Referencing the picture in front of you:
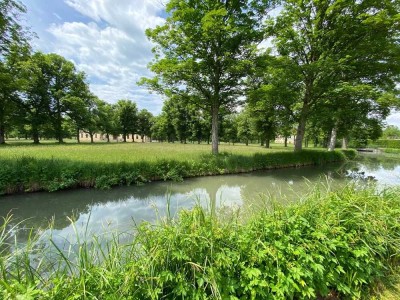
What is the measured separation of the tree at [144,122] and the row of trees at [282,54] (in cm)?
4340

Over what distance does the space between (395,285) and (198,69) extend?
1167 centimetres

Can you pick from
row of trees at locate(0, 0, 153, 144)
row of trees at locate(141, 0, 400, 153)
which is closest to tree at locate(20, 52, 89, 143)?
row of trees at locate(0, 0, 153, 144)

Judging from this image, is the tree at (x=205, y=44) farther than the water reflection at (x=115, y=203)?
Yes

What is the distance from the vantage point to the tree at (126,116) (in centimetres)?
4897

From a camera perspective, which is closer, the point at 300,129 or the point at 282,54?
the point at 282,54

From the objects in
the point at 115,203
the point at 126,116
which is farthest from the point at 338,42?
the point at 126,116

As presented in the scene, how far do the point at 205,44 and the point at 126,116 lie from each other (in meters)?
42.3

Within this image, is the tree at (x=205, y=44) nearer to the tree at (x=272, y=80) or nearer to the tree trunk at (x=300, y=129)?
the tree at (x=272, y=80)

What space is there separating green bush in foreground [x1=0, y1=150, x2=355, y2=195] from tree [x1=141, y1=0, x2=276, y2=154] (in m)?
4.68

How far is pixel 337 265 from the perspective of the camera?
2.39m

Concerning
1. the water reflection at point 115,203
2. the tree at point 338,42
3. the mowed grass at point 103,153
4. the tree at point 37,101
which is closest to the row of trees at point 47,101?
the tree at point 37,101

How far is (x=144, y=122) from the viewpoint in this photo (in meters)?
55.7

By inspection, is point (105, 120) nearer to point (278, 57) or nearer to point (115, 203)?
point (278, 57)

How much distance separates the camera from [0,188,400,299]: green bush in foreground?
1688mm
